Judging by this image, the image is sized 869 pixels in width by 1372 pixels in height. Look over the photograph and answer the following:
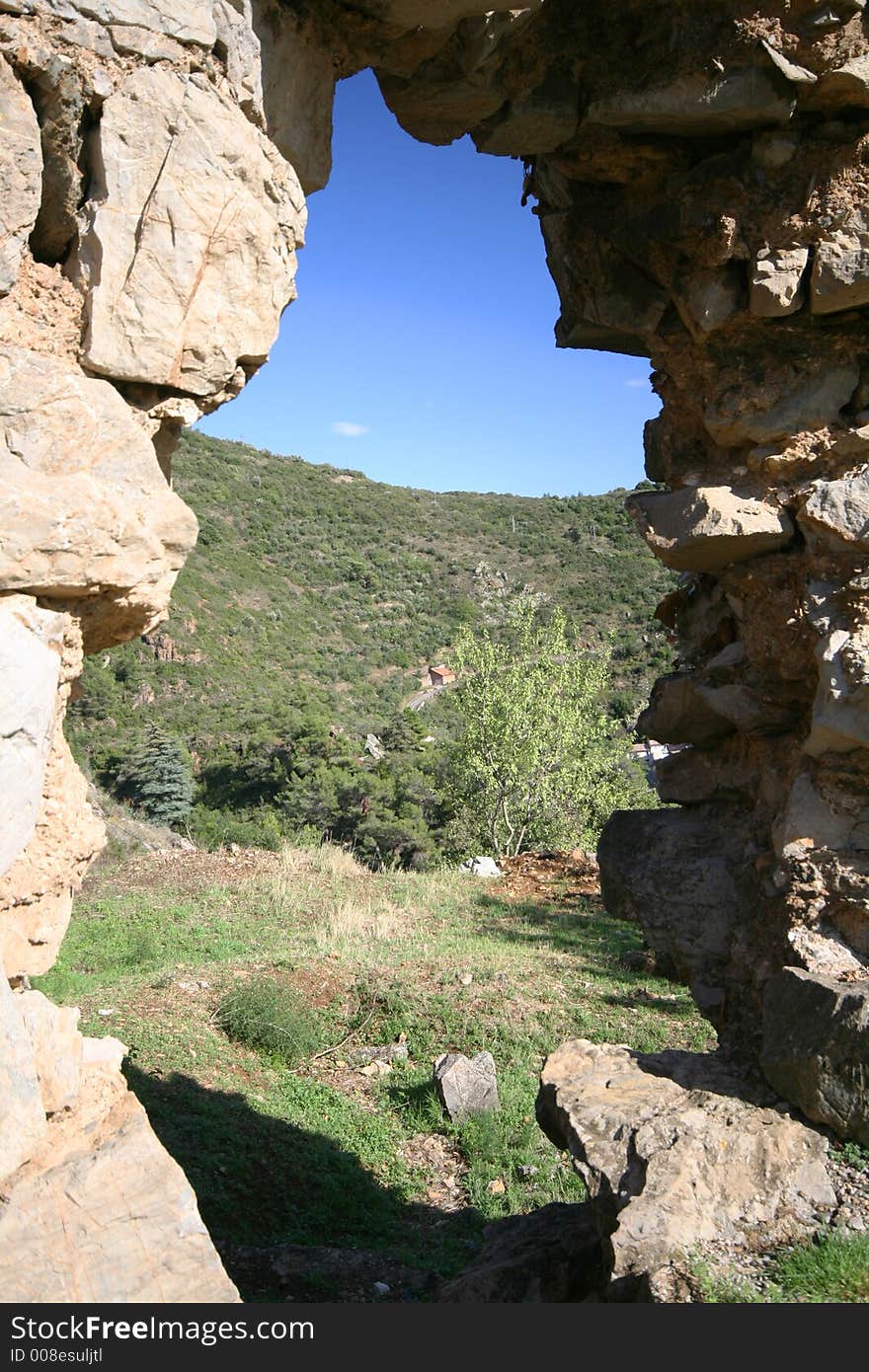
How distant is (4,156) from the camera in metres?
2.81

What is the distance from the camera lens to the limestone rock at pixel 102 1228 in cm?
262

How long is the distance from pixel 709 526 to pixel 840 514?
20.8 inches

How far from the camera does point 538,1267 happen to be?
4.17 metres

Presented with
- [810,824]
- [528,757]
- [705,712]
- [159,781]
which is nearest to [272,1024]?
[705,712]

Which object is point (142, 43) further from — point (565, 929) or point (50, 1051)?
point (565, 929)

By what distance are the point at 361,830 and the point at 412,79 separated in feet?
46.9

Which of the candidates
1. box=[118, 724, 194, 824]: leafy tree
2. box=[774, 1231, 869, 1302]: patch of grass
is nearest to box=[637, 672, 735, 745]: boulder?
box=[774, 1231, 869, 1302]: patch of grass

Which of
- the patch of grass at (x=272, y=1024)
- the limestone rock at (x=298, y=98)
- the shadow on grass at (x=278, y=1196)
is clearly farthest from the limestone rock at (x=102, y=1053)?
the patch of grass at (x=272, y=1024)

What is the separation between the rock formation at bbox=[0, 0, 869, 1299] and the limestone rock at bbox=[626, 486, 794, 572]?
1 centimetres

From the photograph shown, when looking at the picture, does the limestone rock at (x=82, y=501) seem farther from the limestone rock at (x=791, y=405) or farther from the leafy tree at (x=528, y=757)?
the leafy tree at (x=528, y=757)

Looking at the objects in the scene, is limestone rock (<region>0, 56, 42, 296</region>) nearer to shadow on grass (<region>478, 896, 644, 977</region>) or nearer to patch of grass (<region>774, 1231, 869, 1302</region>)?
patch of grass (<region>774, 1231, 869, 1302</region>)

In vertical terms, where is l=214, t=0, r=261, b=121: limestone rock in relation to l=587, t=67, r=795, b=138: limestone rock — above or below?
below

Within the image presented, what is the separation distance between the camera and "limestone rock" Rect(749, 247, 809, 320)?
13.8 feet

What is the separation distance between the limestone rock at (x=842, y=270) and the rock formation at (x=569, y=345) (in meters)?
0.02
